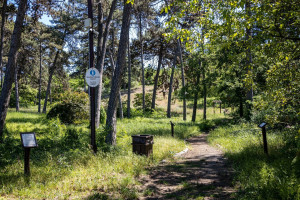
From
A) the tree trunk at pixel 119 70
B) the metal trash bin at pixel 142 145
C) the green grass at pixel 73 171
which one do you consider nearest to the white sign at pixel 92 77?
the tree trunk at pixel 119 70

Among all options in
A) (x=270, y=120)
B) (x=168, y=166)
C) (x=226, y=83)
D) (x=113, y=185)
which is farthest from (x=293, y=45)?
(x=226, y=83)

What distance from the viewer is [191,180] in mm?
6238

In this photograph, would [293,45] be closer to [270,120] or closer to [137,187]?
[270,120]

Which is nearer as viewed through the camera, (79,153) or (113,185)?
(113,185)

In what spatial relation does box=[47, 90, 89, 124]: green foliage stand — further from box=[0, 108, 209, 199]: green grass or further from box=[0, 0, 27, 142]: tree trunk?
box=[0, 0, 27, 142]: tree trunk

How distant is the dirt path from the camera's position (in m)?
5.22

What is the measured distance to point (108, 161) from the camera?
723cm

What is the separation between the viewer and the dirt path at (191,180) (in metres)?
5.22

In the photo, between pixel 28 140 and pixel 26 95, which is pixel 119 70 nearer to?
pixel 28 140

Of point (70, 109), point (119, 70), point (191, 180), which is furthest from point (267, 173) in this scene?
point (70, 109)

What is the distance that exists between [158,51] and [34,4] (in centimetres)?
2052

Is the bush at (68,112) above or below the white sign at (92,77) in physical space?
below

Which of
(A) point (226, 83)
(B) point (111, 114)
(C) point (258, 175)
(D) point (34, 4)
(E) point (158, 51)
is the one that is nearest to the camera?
(C) point (258, 175)

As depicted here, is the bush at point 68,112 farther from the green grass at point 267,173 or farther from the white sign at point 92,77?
the green grass at point 267,173
